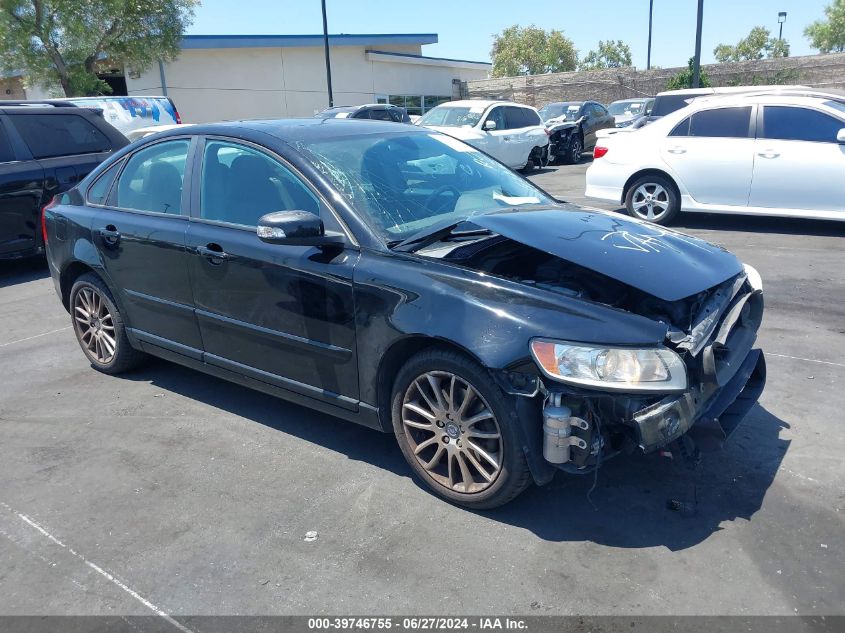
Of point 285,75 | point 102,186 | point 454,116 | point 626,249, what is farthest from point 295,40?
Result: point 626,249

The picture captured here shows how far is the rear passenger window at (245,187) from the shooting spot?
387cm

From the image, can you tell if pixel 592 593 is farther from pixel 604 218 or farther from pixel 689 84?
pixel 689 84

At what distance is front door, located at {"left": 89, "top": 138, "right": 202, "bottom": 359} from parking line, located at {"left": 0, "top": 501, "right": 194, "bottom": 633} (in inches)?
51.3

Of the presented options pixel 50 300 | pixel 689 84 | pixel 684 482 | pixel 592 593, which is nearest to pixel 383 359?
pixel 592 593

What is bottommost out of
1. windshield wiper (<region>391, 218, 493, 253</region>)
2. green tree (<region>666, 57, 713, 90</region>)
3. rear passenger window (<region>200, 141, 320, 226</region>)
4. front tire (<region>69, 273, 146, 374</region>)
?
front tire (<region>69, 273, 146, 374</region>)

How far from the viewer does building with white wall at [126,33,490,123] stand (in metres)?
28.1

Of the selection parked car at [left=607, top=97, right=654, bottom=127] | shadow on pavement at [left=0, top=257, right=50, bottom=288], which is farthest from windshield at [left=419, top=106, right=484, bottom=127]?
parked car at [left=607, top=97, right=654, bottom=127]

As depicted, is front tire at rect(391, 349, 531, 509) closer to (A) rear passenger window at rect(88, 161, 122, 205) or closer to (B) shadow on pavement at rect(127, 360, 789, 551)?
(B) shadow on pavement at rect(127, 360, 789, 551)

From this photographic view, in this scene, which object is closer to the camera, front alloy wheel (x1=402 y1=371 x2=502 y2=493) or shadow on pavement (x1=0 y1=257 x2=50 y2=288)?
front alloy wheel (x1=402 y1=371 x2=502 y2=493)

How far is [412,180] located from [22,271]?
7064 mm

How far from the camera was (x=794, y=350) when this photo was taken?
5172 millimetres

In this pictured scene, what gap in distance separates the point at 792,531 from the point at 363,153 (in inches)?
111

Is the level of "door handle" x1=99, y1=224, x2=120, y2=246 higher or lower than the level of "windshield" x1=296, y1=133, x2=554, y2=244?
lower

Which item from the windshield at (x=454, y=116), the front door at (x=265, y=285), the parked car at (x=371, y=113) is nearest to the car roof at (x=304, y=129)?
the front door at (x=265, y=285)
